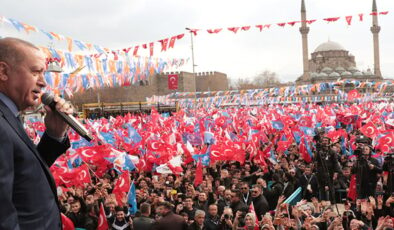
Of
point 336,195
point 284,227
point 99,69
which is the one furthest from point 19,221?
point 99,69

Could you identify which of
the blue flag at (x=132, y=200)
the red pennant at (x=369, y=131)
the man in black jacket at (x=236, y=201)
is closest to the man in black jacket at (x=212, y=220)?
the man in black jacket at (x=236, y=201)

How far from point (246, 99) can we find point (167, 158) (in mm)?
43829

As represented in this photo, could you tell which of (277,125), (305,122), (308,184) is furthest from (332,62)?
(308,184)

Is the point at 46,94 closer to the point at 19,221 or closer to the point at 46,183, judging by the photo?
the point at 46,183

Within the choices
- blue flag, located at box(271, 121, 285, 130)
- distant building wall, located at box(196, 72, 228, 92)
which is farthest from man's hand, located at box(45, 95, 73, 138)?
distant building wall, located at box(196, 72, 228, 92)

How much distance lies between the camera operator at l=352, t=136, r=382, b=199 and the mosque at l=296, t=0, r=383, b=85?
51777 millimetres

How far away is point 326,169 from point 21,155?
30.9 feet

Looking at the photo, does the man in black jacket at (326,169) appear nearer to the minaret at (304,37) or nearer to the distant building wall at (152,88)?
the distant building wall at (152,88)

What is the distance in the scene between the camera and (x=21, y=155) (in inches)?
60.6

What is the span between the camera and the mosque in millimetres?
74875

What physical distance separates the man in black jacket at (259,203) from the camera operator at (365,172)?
2.23 metres

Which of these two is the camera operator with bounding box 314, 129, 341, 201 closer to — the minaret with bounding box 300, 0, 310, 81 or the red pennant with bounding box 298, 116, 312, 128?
the red pennant with bounding box 298, 116, 312, 128

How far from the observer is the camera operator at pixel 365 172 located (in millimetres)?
8719

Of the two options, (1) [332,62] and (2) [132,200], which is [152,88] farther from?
(2) [132,200]
